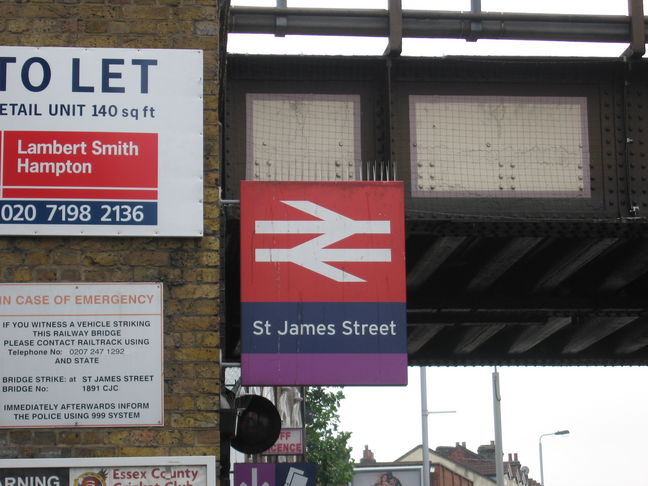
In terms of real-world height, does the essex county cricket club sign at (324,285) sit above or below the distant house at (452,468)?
above

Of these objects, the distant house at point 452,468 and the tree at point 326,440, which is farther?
the distant house at point 452,468

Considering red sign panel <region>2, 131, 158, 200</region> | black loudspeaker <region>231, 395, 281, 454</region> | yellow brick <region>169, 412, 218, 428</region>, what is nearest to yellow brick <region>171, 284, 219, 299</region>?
red sign panel <region>2, 131, 158, 200</region>

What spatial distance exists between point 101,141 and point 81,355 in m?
1.34

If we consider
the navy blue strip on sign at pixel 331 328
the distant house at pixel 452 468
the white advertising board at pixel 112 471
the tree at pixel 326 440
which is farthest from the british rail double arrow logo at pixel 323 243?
the distant house at pixel 452 468

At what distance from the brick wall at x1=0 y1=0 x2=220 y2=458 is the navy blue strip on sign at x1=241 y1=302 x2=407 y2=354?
1036mm

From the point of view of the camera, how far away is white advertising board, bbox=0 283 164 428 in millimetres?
6891

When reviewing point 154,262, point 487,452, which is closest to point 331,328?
point 154,262

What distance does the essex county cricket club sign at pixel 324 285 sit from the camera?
811cm

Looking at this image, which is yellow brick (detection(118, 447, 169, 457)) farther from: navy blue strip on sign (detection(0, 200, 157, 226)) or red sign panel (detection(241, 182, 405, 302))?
red sign panel (detection(241, 182, 405, 302))

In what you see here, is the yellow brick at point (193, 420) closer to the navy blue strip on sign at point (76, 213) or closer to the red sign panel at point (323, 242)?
the navy blue strip on sign at point (76, 213)

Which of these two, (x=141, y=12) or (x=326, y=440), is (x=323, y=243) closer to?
(x=141, y=12)

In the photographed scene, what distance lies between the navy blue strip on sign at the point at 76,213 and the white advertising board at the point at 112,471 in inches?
56.5

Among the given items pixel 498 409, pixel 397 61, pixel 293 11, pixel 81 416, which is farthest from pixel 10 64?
pixel 498 409

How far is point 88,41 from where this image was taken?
746 centimetres
